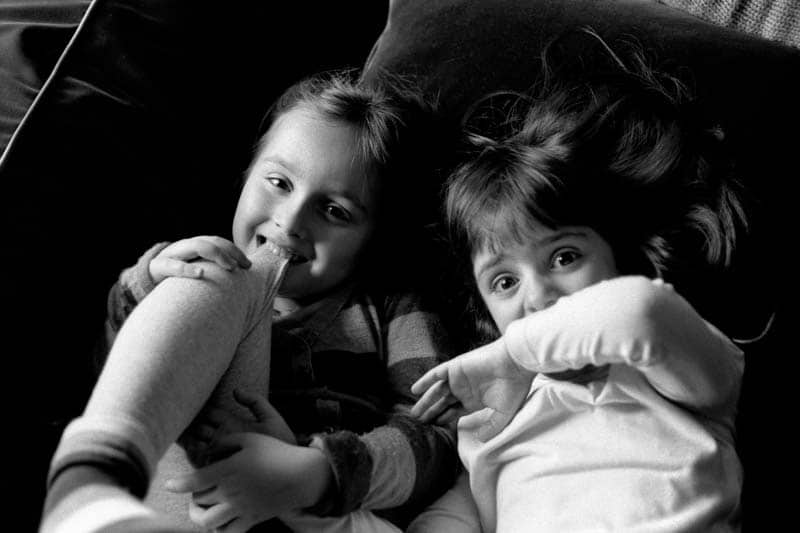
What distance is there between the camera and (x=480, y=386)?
3.39 ft

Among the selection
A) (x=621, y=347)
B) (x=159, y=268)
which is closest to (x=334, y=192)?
(x=159, y=268)

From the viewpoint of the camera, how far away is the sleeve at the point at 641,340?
34.1 inches

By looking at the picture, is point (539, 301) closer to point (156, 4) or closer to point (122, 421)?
point (122, 421)

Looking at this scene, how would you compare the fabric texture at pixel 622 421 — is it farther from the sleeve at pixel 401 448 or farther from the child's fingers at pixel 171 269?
the child's fingers at pixel 171 269

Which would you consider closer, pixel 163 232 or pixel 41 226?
pixel 41 226

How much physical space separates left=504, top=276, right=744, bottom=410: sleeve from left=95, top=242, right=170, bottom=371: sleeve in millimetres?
437

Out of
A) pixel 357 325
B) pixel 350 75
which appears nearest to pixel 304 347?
pixel 357 325

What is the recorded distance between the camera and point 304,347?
1165 millimetres

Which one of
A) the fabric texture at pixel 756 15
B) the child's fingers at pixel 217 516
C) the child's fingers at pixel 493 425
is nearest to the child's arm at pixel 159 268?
the child's fingers at pixel 217 516

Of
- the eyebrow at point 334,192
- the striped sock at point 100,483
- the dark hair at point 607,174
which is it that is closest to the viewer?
the striped sock at point 100,483

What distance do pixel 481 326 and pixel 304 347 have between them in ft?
→ 0.86

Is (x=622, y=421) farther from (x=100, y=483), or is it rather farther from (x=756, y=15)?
(x=756, y=15)

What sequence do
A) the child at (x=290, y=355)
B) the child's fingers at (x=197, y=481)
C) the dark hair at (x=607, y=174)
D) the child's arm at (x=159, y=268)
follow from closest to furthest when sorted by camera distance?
the child at (x=290, y=355) < the child's fingers at (x=197, y=481) < the child's arm at (x=159, y=268) < the dark hair at (x=607, y=174)

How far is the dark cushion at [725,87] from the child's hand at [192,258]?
0.43 meters
